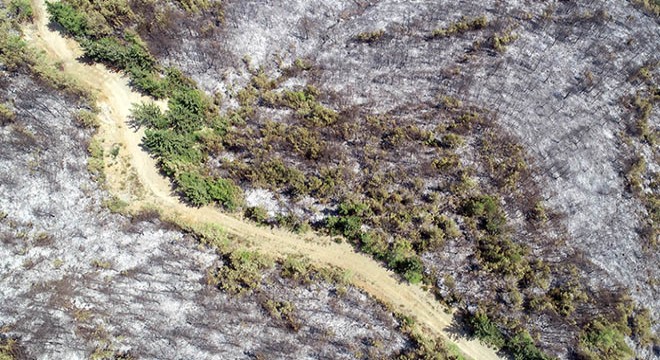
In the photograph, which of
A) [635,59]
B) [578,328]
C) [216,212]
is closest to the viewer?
[578,328]

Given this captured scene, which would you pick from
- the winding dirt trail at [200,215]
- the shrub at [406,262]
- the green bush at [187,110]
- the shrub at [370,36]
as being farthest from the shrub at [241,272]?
the shrub at [370,36]

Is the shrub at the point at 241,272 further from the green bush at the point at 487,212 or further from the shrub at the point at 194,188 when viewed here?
the green bush at the point at 487,212

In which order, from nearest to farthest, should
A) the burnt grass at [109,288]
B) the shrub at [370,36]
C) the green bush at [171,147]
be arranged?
the burnt grass at [109,288] → the green bush at [171,147] → the shrub at [370,36]

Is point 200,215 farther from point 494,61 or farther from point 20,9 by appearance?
point 494,61

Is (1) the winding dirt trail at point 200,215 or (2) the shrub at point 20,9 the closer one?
(1) the winding dirt trail at point 200,215

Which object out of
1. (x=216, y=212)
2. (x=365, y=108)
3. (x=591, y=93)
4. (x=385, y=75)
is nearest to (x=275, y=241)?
(x=216, y=212)

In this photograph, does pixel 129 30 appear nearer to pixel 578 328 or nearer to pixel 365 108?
pixel 365 108
